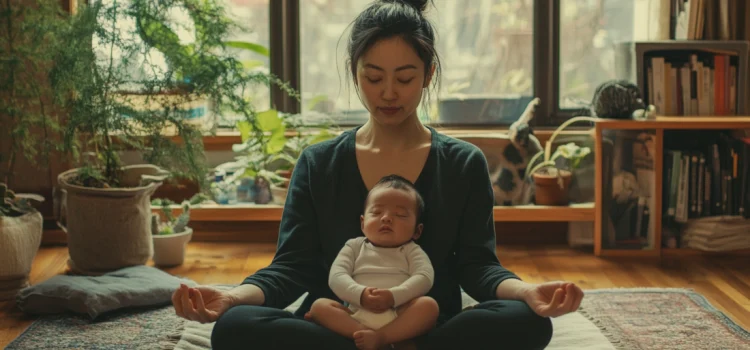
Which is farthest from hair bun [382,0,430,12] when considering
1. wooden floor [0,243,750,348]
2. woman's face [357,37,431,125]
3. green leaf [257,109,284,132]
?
green leaf [257,109,284,132]

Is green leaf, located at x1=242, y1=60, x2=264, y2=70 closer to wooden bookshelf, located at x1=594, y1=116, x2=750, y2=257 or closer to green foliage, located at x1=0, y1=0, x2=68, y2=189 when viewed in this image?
green foliage, located at x1=0, y1=0, x2=68, y2=189

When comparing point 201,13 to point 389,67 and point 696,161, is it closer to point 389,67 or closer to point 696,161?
point 389,67

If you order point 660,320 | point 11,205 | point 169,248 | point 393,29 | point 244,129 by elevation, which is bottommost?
point 660,320

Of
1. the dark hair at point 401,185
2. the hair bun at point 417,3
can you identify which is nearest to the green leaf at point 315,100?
the hair bun at point 417,3

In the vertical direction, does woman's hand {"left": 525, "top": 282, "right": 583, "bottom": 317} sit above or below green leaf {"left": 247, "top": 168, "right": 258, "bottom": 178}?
below

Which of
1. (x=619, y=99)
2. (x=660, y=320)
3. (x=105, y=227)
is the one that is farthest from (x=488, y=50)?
(x=105, y=227)

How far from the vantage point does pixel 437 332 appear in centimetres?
203

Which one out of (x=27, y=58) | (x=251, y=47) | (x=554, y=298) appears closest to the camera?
(x=554, y=298)

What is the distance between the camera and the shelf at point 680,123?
12.5ft

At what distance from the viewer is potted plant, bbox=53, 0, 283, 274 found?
3471mm

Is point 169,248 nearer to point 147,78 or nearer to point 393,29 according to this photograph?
point 147,78

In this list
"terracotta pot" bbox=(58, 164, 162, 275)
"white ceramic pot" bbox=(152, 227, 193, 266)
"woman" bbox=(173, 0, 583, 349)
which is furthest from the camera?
"white ceramic pot" bbox=(152, 227, 193, 266)

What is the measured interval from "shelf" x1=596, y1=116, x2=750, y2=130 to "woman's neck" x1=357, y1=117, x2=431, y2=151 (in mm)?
1671

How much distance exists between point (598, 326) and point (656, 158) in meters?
1.22
